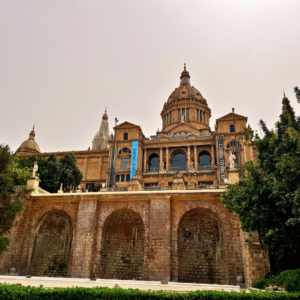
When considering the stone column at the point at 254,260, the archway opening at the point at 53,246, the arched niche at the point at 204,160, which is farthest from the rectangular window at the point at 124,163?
the stone column at the point at 254,260

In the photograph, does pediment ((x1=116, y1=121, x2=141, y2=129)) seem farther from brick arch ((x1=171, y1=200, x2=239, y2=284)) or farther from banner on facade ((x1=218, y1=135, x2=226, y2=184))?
brick arch ((x1=171, y1=200, x2=239, y2=284))

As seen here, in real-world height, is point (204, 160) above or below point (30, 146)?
below

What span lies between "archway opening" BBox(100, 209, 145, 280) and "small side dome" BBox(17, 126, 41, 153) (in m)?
43.2

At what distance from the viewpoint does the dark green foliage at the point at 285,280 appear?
12.5m

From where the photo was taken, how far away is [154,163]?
50750mm

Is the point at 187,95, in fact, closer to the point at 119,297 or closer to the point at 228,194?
the point at 228,194

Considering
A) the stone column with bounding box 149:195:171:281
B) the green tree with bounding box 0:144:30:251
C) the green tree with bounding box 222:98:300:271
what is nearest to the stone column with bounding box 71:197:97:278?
the stone column with bounding box 149:195:171:281

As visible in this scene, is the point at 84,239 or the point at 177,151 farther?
the point at 177,151

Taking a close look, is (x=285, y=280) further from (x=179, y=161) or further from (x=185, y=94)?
(x=185, y=94)

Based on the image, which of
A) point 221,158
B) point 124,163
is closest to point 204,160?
point 221,158

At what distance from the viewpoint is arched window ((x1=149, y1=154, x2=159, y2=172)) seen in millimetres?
49778

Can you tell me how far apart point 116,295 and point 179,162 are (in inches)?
1560

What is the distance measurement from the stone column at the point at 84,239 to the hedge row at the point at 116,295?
9924mm

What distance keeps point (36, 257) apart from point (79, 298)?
14.1 meters
